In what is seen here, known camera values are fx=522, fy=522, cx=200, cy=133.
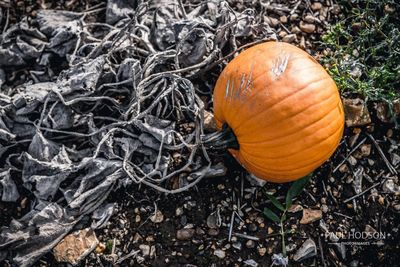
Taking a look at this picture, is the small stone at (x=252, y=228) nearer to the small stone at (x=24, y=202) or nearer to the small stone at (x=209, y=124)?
the small stone at (x=209, y=124)

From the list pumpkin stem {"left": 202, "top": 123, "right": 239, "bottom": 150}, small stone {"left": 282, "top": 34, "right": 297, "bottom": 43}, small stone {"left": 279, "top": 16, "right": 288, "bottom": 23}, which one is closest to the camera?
pumpkin stem {"left": 202, "top": 123, "right": 239, "bottom": 150}

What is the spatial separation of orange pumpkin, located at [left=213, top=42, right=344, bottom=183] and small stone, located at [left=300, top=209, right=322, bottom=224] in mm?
327

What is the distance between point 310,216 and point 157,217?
0.78 m

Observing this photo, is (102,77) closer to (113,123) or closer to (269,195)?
(113,123)

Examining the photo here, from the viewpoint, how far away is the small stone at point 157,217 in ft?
8.77

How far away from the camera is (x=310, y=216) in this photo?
2672 millimetres

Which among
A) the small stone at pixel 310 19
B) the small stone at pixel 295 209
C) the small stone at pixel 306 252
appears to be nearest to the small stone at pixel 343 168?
the small stone at pixel 295 209

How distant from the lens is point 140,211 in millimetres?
2693

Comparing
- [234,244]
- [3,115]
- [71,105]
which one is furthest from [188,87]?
[3,115]

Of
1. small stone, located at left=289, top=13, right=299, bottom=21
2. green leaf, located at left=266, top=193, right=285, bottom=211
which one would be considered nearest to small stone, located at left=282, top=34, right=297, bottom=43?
small stone, located at left=289, top=13, right=299, bottom=21

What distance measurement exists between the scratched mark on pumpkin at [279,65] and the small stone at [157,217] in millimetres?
936

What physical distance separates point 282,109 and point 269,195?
0.58 m

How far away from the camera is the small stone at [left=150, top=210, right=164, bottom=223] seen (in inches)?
105

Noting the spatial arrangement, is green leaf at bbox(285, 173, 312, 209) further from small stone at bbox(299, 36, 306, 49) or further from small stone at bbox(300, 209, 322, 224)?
small stone at bbox(299, 36, 306, 49)
